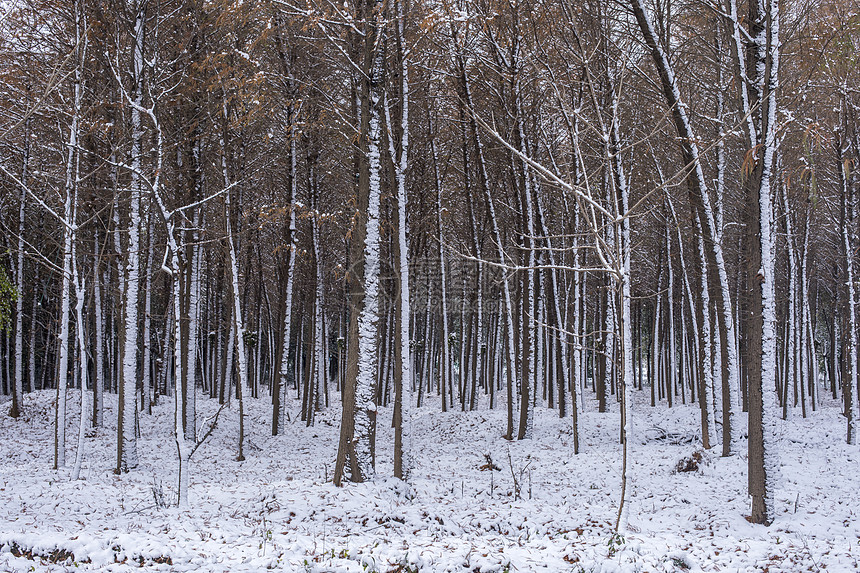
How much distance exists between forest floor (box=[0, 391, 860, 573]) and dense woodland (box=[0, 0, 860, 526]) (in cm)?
80

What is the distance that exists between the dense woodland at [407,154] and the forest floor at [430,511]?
0.80 metres

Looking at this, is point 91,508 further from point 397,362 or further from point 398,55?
point 398,55

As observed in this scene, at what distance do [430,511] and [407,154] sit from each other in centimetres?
776

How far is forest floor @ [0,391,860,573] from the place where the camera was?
18.1 feet

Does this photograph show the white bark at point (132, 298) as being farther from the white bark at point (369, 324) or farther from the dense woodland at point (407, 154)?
the white bark at point (369, 324)

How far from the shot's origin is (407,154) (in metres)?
12.2

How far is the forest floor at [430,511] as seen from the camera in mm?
5520

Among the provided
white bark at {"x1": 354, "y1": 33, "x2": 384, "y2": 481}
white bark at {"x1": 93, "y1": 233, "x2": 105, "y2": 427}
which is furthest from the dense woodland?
white bark at {"x1": 93, "y1": 233, "x2": 105, "y2": 427}

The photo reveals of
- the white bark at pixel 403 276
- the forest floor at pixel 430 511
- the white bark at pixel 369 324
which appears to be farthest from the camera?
the white bark at pixel 403 276

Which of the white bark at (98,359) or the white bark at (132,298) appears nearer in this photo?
the white bark at (132,298)

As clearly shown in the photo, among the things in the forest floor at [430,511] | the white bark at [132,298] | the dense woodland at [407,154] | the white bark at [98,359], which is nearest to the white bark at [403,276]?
the dense woodland at [407,154]

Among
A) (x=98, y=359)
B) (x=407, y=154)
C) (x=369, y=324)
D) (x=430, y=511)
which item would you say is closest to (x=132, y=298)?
(x=98, y=359)

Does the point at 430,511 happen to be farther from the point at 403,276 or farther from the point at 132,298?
the point at 132,298

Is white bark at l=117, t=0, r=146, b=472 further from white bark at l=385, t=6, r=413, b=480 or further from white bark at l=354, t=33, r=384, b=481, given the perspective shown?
white bark at l=385, t=6, r=413, b=480
